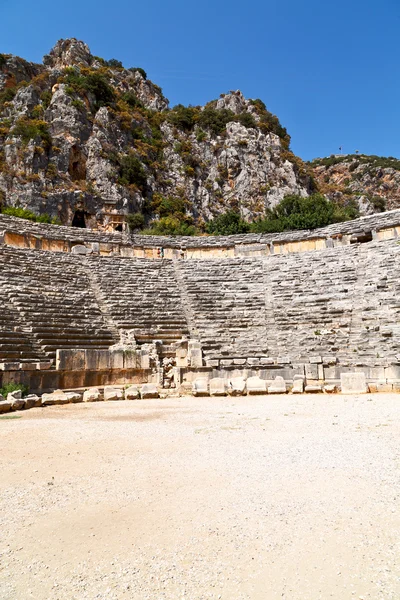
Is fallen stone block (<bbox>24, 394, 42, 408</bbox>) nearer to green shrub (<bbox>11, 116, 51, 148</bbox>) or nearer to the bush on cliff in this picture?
the bush on cliff

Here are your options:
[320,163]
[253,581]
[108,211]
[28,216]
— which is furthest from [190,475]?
[320,163]

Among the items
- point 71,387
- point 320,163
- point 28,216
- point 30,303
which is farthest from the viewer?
point 320,163

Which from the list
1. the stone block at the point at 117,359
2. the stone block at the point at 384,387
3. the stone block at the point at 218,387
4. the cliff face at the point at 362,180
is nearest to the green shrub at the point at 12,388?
the stone block at the point at 117,359

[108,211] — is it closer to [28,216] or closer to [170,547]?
[28,216]

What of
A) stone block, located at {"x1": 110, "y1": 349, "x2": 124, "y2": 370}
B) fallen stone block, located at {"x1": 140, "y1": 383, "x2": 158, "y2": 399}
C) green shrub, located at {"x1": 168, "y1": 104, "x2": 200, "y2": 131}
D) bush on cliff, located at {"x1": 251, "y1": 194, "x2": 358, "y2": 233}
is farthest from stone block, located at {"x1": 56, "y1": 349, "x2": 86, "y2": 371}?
green shrub, located at {"x1": 168, "y1": 104, "x2": 200, "y2": 131}

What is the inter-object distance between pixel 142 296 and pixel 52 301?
318 centimetres

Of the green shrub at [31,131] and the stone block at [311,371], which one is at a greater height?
the green shrub at [31,131]

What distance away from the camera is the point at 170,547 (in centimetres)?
259

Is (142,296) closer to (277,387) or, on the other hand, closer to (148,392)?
(148,392)

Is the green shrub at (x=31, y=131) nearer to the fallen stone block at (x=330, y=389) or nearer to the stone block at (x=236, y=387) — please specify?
the stone block at (x=236, y=387)

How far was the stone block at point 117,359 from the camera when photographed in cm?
1151

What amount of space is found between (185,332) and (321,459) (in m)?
9.25

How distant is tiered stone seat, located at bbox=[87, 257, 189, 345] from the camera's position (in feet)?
43.5

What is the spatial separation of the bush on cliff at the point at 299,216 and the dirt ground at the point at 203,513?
22.1 m
